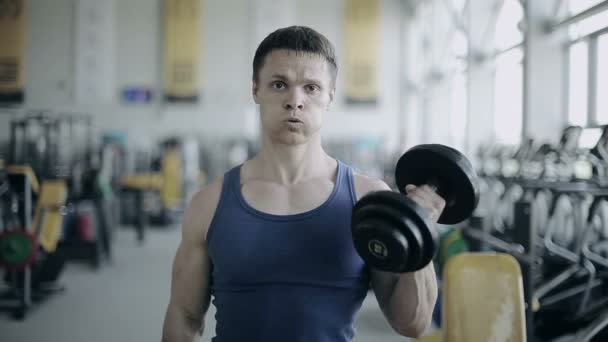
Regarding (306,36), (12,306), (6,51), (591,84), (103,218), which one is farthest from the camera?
(6,51)

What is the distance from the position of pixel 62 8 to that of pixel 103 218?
5406 millimetres

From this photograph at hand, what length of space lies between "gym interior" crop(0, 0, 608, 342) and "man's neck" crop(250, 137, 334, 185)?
15 centimetres

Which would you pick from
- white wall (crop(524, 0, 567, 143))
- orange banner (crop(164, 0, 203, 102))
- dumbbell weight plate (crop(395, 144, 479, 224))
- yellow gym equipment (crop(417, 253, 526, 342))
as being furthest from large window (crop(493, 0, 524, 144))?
orange banner (crop(164, 0, 203, 102))

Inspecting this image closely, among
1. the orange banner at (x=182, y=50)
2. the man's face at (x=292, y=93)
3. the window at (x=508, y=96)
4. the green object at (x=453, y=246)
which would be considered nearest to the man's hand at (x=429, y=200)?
the man's face at (x=292, y=93)

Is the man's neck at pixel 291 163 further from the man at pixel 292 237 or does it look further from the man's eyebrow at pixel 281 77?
the man's eyebrow at pixel 281 77

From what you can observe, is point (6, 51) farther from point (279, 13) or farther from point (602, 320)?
point (602, 320)

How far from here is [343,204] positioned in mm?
872

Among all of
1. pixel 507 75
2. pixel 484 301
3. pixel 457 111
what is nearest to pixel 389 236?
pixel 484 301

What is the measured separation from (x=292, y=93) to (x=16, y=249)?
8.63 feet

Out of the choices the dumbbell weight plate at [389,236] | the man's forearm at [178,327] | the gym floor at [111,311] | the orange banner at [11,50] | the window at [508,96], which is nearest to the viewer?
the dumbbell weight plate at [389,236]

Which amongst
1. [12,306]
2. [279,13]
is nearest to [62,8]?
[279,13]

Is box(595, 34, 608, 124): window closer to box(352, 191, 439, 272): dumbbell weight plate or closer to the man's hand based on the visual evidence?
the man's hand

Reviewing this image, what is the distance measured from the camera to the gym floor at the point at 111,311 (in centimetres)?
257

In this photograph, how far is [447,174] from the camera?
848 mm
